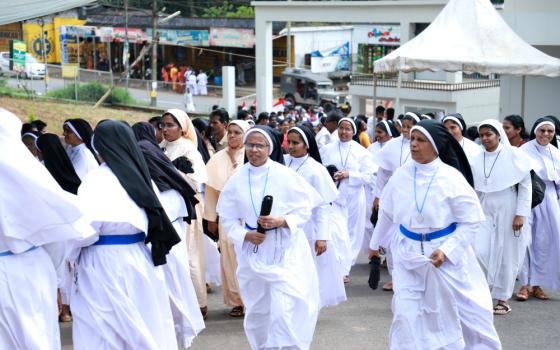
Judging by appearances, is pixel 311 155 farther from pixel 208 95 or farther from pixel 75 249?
pixel 208 95

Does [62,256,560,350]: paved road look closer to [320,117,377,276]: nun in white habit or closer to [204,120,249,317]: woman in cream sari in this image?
[204,120,249,317]: woman in cream sari

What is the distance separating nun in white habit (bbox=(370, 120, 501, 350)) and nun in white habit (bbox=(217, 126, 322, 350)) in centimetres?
83

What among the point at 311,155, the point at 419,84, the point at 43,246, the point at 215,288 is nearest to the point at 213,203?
the point at 311,155

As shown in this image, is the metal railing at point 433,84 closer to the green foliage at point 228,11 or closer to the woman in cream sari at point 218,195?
the woman in cream sari at point 218,195

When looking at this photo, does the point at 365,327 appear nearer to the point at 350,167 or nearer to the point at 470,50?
the point at 350,167

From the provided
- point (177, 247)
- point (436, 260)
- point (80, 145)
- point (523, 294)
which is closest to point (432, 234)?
point (436, 260)

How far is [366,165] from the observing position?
11594 mm

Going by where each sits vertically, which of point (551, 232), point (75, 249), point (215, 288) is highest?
point (75, 249)

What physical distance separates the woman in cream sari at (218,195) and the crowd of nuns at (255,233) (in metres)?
0.02

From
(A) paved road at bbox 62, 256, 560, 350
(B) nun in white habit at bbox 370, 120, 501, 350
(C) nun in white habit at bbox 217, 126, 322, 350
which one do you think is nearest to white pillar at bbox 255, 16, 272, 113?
(A) paved road at bbox 62, 256, 560, 350

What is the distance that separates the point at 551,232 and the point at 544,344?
2.35 meters

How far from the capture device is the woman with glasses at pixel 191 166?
928 centimetres

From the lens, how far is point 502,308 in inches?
378

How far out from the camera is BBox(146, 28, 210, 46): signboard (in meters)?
48.1
